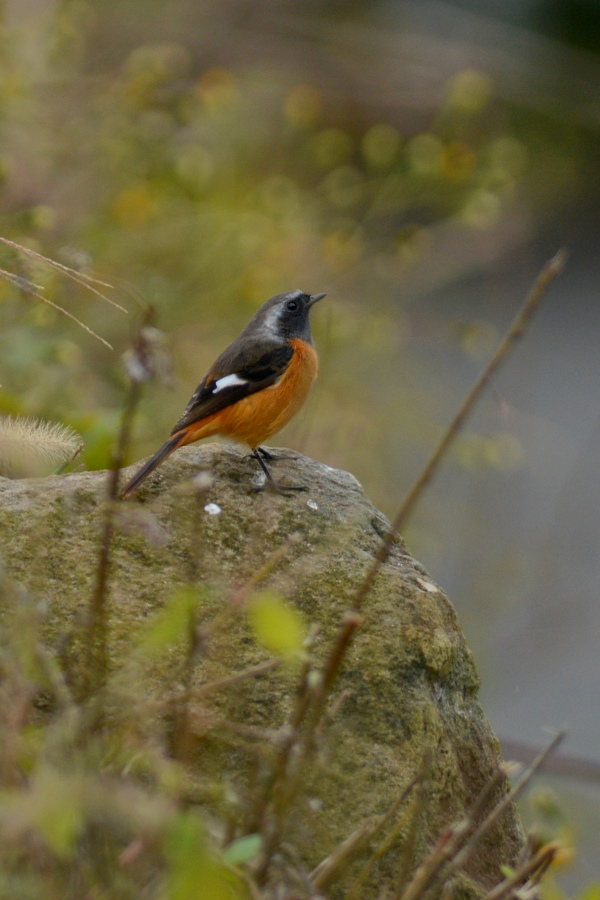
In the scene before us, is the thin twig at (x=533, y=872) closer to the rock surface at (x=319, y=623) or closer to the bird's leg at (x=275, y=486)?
the rock surface at (x=319, y=623)

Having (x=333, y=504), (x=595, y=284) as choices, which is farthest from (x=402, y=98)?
(x=333, y=504)

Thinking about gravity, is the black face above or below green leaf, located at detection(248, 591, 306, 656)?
below

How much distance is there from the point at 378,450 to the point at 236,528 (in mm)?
3977

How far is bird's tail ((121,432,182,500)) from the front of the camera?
134 inches

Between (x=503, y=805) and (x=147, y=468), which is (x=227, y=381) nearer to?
(x=147, y=468)

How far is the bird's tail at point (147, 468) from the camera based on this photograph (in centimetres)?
340

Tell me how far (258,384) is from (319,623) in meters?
1.89

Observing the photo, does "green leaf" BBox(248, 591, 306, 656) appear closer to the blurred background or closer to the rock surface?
the rock surface

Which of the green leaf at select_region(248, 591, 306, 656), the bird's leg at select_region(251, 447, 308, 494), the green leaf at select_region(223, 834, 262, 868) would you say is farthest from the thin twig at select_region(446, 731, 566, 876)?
the bird's leg at select_region(251, 447, 308, 494)

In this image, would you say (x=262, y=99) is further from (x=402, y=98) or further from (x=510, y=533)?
(x=510, y=533)

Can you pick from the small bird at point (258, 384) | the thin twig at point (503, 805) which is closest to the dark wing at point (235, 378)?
the small bird at point (258, 384)

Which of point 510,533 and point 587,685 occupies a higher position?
point 510,533

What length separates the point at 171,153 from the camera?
6.61 metres

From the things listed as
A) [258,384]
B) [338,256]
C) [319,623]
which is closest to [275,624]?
[319,623]
